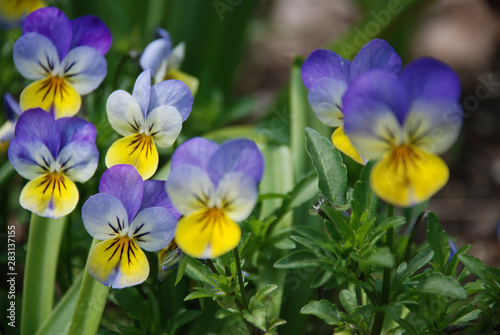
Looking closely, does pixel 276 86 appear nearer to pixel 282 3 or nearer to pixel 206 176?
pixel 282 3

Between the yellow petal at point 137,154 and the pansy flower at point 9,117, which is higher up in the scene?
the pansy flower at point 9,117

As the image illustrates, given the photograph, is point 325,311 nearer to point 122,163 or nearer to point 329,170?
point 329,170

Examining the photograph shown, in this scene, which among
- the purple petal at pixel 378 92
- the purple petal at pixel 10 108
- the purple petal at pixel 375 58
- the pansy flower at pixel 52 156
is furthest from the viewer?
the purple petal at pixel 10 108

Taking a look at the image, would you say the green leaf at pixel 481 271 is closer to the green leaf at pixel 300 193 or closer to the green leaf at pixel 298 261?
the green leaf at pixel 298 261

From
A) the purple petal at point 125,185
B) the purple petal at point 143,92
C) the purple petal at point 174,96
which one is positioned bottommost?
the purple petal at point 125,185

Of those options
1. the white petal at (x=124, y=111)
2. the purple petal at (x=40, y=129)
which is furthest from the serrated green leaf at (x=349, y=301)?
the purple petal at (x=40, y=129)

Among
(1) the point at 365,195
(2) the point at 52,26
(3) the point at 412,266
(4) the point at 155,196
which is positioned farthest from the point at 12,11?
(3) the point at 412,266
